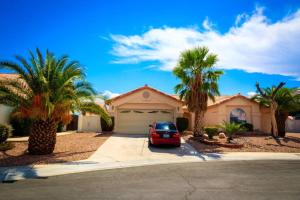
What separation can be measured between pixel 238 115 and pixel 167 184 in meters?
22.5

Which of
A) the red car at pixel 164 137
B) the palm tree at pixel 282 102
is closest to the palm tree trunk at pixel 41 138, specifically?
the red car at pixel 164 137

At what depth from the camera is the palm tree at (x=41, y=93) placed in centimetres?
1102

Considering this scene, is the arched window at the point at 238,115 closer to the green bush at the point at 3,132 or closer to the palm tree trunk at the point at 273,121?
the palm tree trunk at the point at 273,121

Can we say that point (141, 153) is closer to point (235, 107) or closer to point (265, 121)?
point (235, 107)

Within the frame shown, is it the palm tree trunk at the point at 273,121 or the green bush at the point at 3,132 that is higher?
the palm tree trunk at the point at 273,121

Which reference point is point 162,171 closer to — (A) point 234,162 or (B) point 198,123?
(A) point 234,162

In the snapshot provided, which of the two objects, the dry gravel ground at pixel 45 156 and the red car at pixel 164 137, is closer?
the dry gravel ground at pixel 45 156

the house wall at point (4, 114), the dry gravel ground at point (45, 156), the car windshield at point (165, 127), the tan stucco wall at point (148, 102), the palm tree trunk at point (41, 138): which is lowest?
the dry gravel ground at point (45, 156)

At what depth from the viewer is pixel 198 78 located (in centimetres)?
1853

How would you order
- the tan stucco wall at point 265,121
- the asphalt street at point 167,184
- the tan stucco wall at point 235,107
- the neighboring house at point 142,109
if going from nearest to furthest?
the asphalt street at point 167,184
the neighboring house at point 142,109
the tan stucco wall at point 235,107
the tan stucco wall at point 265,121

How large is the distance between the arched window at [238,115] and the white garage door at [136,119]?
7.19m

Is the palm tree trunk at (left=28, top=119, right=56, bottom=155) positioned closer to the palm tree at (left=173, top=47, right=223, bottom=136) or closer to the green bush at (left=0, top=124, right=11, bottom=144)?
the green bush at (left=0, top=124, right=11, bottom=144)

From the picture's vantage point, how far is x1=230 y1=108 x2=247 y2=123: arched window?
24.5 meters

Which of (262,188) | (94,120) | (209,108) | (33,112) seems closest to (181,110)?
(209,108)
